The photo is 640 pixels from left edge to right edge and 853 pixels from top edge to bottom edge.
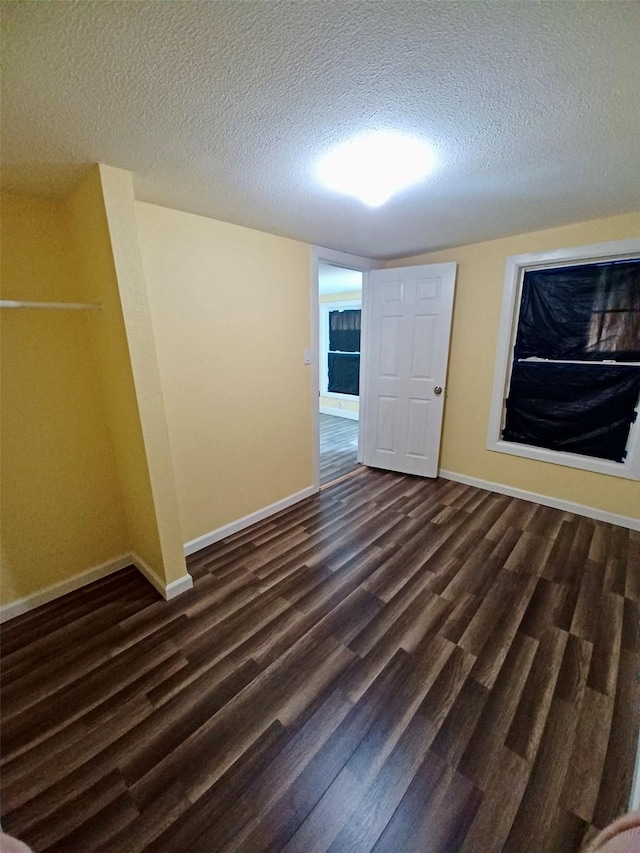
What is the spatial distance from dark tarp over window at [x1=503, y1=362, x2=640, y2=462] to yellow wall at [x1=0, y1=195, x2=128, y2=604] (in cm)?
326

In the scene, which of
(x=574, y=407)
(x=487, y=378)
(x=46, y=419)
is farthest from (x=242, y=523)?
(x=574, y=407)

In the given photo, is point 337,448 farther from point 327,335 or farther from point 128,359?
point 128,359

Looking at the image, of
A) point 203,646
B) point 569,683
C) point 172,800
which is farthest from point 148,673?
point 569,683

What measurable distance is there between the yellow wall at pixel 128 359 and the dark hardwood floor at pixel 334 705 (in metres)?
0.46

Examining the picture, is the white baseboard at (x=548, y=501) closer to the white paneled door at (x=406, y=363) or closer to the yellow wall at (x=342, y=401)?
the white paneled door at (x=406, y=363)

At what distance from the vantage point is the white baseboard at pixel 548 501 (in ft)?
8.25

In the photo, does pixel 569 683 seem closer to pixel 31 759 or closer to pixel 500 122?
pixel 31 759

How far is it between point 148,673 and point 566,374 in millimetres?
3387

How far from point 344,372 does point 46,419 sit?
4.90 metres

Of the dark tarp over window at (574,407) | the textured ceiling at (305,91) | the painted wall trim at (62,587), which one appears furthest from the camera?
the dark tarp over window at (574,407)

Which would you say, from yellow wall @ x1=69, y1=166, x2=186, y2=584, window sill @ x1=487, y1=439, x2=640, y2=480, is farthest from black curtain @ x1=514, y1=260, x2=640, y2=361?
yellow wall @ x1=69, y1=166, x2=186, y2=584

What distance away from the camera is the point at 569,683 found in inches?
54.9

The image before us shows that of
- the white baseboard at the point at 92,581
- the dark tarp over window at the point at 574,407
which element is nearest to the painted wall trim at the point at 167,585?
the white baseboard at the point at 92,581

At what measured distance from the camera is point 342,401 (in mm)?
6219
